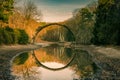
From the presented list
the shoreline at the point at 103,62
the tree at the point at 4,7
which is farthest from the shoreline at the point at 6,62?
the tree at the point at 4,7

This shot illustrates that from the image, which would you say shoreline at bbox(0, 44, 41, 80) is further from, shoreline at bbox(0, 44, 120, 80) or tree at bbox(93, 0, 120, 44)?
tree at bbox(93, 0, 120, 44)

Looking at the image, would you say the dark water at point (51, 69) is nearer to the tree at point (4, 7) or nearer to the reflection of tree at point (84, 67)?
the reflection of tree at point (84, 67)

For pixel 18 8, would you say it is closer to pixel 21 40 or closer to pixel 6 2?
pixel 21 40

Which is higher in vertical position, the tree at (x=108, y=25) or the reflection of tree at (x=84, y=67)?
the tree at (x=108, y=25)

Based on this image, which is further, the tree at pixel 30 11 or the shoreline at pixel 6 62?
the tree at pixel 30 11

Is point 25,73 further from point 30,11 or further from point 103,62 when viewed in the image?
point 30,11

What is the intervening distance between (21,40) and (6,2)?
19040 millimetres

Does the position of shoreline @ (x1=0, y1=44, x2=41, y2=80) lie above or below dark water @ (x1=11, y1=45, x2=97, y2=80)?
above

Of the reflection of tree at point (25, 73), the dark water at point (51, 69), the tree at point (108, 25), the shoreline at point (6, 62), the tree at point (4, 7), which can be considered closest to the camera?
the shoreline at point (6, 62)

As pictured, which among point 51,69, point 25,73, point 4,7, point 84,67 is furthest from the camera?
point 4,7

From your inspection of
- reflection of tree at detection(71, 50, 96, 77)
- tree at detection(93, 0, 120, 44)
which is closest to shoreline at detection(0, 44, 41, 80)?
reflection of tree at detection(71, 50, 96, 77)

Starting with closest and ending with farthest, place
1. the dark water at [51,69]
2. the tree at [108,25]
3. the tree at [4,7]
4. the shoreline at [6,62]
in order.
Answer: the shoreline at [6,62], the dark water at [51,69], the tree at [4,7], the tree at [108,25]

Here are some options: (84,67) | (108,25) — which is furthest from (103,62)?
(108,25)

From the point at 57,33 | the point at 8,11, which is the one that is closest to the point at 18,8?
the point at 8,11
